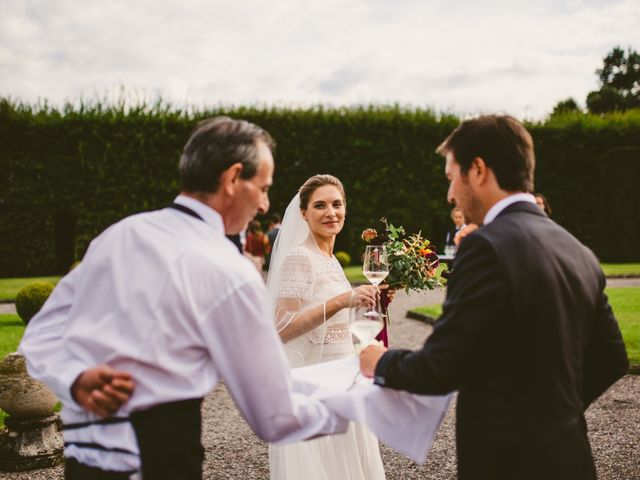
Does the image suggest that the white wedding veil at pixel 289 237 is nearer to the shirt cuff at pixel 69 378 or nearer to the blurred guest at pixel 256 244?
the shirt cuff at pixel 69 378

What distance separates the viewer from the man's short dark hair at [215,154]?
2.06m

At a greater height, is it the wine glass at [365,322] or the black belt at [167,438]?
the wine glass at [365,322]

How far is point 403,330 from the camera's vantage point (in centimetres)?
1098

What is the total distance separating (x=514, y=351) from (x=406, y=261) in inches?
64.6

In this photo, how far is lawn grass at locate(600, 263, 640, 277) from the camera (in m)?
17.9

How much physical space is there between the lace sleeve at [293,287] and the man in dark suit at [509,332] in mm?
1814

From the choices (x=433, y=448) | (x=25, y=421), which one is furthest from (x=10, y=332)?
(x=433, y=448)

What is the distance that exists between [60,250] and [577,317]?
65.6ft

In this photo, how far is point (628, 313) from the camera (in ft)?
36.3

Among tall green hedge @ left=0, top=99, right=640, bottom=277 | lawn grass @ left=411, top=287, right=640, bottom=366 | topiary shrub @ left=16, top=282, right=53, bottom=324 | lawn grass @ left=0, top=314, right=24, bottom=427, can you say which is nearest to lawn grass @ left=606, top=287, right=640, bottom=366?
lawn grass @ left=411, top=287, right=640, bottom=366

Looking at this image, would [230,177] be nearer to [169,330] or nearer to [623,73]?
[169,330]

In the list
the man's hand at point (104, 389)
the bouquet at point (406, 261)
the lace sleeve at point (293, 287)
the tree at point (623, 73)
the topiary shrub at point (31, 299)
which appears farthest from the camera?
the tree at point (623, 73)

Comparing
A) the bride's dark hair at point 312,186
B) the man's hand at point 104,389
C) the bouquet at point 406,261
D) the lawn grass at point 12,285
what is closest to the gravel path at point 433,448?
the bouquet at point 406,261

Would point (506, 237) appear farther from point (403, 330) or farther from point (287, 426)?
point (403, 330)
